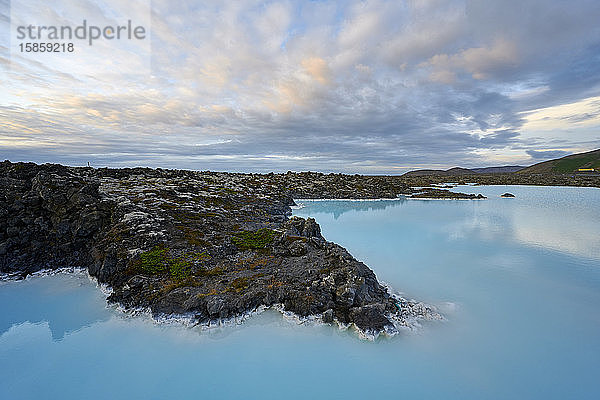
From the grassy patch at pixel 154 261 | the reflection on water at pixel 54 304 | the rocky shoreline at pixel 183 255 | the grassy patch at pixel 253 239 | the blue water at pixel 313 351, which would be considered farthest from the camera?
the grassy patch at pixel 253 239

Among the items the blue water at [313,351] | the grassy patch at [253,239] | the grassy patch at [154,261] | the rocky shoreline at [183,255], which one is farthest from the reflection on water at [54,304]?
the grassy patch at [253,239]

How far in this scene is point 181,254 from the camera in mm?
16125

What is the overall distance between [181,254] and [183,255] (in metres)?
0.19

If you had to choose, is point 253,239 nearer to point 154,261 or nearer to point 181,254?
point 181,254

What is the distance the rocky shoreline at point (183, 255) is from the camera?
1163cm

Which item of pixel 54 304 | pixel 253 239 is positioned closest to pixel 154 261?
pixel 54 304

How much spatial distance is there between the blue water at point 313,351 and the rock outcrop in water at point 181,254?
1.02m

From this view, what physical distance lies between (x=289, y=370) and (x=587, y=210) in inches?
2190

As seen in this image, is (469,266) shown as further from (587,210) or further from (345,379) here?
(587,210)

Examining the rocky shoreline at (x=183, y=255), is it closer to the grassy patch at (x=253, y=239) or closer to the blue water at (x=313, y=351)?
the grassy patch at (x=253, y=239)

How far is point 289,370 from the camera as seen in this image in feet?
30.2

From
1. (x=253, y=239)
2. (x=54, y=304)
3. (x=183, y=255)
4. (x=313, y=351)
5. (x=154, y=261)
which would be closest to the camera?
(x=313, y=351)

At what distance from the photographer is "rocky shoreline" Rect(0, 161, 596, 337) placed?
1163 centimetres

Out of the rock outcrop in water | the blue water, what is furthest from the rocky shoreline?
the blue water
